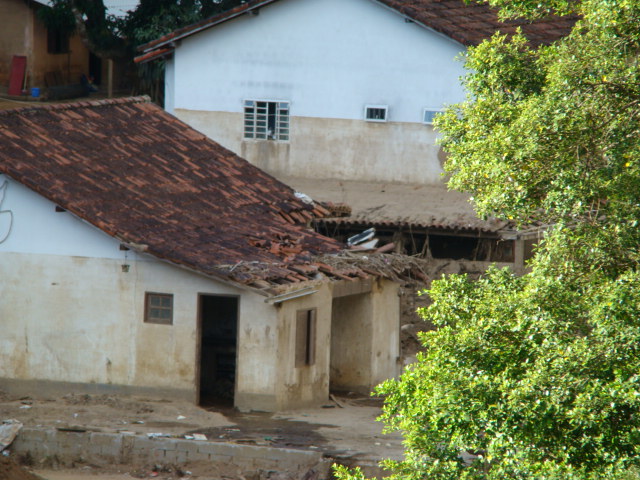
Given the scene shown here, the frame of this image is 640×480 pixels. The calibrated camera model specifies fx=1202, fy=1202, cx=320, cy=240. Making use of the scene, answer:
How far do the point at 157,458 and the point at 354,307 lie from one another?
5.80 meters

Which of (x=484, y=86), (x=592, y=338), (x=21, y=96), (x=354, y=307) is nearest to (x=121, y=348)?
(x=354, y=307)

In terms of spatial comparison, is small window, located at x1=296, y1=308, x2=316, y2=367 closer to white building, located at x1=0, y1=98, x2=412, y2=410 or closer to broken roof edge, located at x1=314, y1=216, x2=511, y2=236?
Answer: white building, located at x1=0, y1=98, x2=412, y2=410

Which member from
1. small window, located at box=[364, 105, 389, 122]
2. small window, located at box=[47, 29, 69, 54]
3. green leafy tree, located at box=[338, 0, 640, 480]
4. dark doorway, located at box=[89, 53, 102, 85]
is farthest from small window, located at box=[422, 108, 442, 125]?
green leafy tree, located at box=[338, 0, 640, 480]

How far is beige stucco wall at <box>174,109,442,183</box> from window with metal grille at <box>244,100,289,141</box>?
15cm

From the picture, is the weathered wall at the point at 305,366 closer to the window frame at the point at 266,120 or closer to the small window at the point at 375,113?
the small window at the point at 375,113

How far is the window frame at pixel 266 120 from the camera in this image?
1150 inches

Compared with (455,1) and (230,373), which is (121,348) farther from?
(455,1)

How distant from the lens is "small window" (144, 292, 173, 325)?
61.3ft

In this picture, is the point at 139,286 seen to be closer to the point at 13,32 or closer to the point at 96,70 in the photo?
the point at 13,32

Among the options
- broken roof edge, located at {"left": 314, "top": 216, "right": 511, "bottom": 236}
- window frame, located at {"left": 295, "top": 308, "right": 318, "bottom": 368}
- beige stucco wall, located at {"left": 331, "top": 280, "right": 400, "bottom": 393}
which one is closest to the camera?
window frame, located at {"left": 295, "top": 308, "right": 318, "bottom": 368}

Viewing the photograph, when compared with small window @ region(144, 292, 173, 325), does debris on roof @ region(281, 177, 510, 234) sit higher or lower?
higher

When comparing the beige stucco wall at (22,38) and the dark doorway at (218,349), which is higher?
the beige stucco wall at (22,38)

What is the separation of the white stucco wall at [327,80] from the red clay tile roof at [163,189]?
5625mm

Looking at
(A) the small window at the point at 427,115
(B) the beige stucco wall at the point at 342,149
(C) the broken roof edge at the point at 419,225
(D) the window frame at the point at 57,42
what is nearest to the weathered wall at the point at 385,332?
(C) the broken roof edge at the point at 419,225
